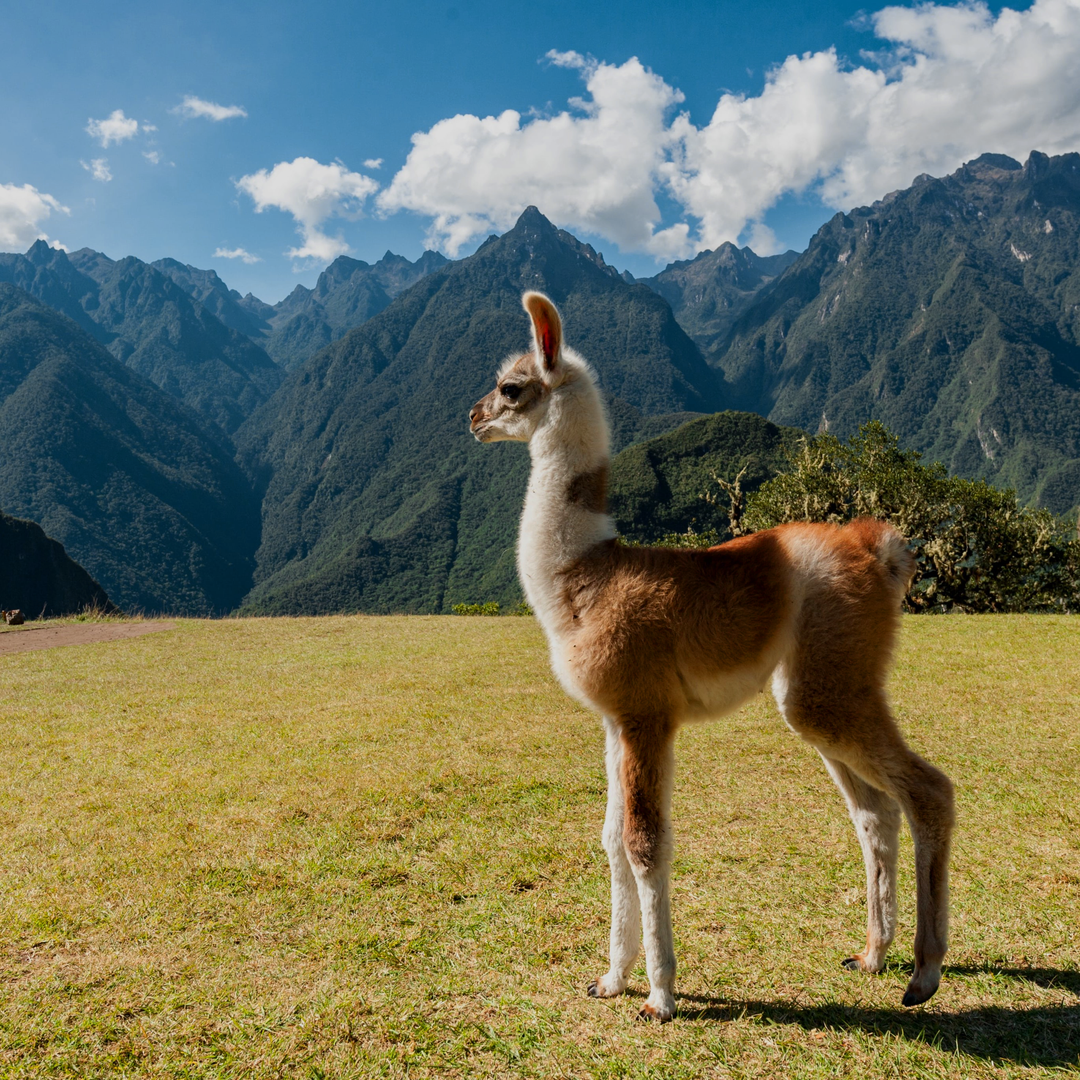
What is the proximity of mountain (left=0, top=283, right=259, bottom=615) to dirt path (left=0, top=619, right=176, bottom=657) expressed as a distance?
8979 cm

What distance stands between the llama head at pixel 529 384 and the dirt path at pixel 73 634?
13.0 metres

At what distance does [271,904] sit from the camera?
3.56 metres

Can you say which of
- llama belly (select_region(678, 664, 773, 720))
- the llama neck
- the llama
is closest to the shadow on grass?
the llama

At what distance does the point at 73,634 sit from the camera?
14.1m

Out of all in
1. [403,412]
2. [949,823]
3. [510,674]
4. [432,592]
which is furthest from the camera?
[403,412]

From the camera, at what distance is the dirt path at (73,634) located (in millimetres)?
12920

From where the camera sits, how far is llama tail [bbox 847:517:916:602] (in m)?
2.87

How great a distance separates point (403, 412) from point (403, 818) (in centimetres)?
17467

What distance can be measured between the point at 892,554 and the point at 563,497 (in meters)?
1.42

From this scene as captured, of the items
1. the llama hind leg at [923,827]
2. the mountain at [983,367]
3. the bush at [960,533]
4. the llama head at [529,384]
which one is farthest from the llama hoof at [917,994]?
the mountain at [983,367]

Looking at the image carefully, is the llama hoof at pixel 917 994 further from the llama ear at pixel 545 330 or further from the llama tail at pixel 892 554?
the llama ear at pixel 545 330

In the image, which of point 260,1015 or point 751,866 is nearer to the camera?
point 260,1015

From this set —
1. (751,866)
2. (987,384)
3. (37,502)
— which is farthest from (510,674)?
(987,384)

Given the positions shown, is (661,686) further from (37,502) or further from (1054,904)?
(37,502)
